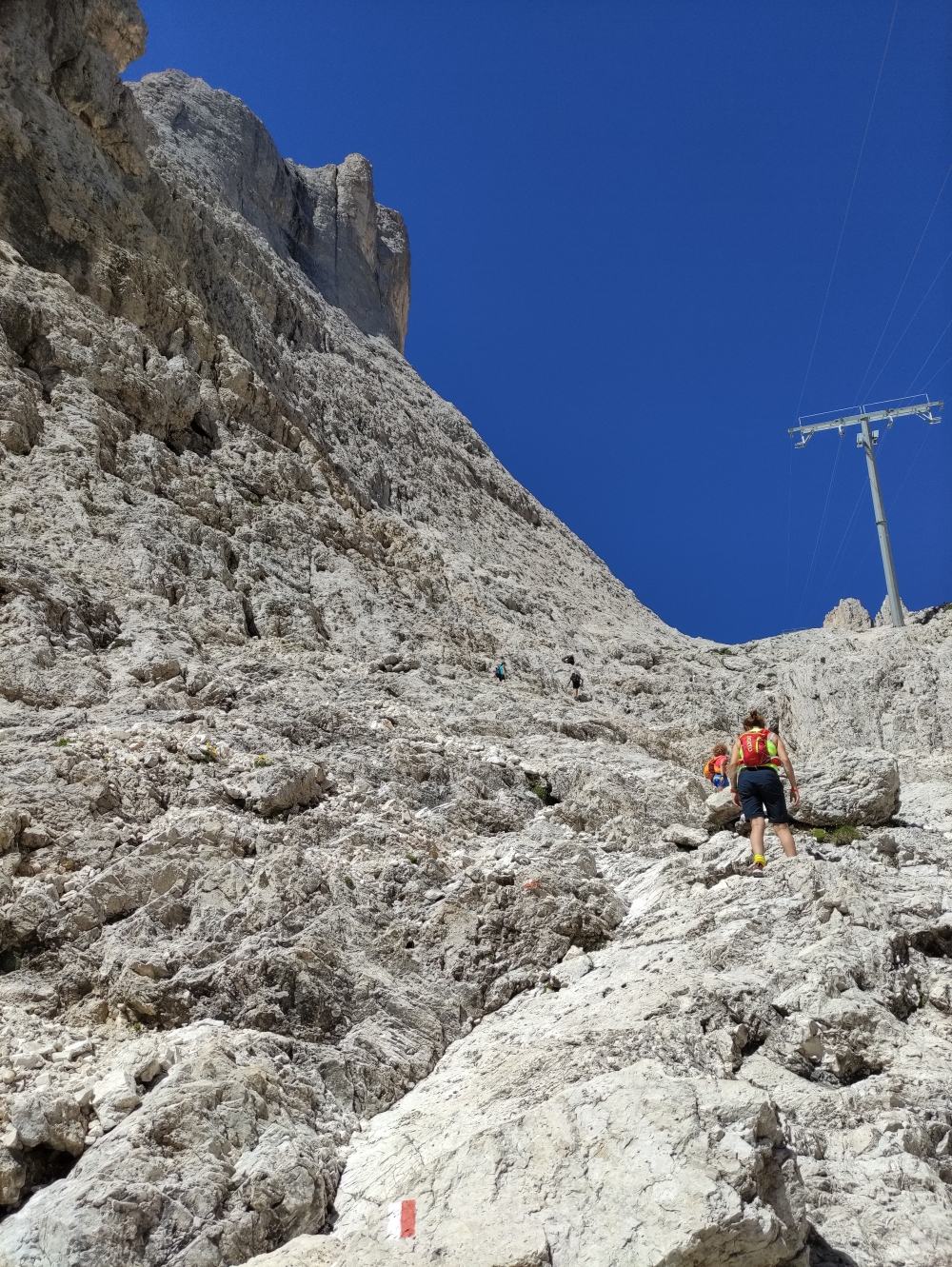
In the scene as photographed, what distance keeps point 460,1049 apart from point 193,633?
10.5m

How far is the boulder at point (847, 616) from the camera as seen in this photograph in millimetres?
53500

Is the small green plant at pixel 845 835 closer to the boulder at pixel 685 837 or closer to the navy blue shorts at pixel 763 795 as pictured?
the navy blue shorts at pixel 763 795


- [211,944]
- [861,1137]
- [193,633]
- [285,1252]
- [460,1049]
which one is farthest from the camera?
[193,633]

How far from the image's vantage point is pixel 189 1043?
611 centimetres

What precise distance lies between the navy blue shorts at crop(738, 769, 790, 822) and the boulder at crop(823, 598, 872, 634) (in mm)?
47661

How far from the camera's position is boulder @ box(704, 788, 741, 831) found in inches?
407

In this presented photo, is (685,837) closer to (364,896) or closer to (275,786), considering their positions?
(364,896)

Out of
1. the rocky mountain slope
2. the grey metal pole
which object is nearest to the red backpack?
the rocky mountain slope

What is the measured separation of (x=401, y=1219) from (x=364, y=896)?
12.9ft

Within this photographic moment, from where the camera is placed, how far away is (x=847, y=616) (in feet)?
180

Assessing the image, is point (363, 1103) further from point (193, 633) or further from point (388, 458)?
point (388, 458)

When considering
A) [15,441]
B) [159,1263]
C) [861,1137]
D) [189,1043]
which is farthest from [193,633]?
[861,1137]

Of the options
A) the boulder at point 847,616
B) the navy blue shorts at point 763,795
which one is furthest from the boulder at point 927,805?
the boulder at point 847,616

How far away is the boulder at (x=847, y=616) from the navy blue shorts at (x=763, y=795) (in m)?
47.7
